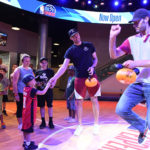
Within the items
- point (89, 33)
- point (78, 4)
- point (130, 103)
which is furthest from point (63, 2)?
point (130, 103)

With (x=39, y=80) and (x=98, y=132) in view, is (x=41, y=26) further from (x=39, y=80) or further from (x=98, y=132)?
(x=98, y=132)

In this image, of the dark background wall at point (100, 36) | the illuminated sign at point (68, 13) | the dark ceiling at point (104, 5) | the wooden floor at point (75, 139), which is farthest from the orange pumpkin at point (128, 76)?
the dark background wall at point (100, 36)

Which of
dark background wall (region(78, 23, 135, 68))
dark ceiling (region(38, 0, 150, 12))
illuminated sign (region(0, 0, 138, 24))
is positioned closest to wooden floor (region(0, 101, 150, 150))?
illuminated sign (region(0, 0, 138, 24))

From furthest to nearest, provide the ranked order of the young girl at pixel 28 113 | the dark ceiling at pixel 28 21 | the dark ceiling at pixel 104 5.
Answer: the dark ceiling at pixel 104 5 < the dark ceiling at pixel 28 21 < the young girl at pixel 28 113

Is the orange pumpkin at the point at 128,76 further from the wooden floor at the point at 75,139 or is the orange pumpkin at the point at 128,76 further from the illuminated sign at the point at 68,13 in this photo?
the illuminated sign at the point at 68,13

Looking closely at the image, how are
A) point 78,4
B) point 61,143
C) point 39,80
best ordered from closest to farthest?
point 61,143 < point 39,80 < point 78,4

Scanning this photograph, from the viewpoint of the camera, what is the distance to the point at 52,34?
1274 cm

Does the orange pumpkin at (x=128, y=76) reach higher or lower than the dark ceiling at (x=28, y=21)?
lower

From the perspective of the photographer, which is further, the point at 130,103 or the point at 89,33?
the point at 89,33

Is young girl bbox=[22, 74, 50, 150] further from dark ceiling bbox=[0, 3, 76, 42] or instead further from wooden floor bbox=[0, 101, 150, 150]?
dark ceiling bbox=[0, 3, 76, 42]

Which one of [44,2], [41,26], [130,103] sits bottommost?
[130,103]

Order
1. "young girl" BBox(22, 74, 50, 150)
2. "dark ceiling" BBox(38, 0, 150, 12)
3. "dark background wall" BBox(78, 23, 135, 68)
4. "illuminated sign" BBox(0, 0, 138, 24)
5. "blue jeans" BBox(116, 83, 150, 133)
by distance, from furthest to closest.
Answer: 1. "dark background wall" BBox(78, 23, 135, 68)
2. "dark ceiling" BBox(38, 0, 150, 12)
3. "illuminated sign" BBox(0, 0, 138, 24)
4. "young girl" BBox(22, 74, 50, 150)
5. "blue jeans" BBox(116, 83, 150, 133)

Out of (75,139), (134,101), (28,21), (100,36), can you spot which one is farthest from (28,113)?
(100,36)

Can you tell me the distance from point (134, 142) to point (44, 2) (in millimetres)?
8467
